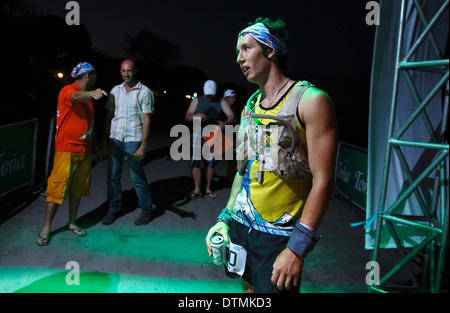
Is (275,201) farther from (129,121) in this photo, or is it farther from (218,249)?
(129,121)

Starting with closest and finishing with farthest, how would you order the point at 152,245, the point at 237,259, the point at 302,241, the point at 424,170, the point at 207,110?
the point at 302,241, the point at 237,259, the point at 424,170, the point at 152,245, the point at 207,110

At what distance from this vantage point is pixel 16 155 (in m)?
5.42

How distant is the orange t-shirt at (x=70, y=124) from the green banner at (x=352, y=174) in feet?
15.5

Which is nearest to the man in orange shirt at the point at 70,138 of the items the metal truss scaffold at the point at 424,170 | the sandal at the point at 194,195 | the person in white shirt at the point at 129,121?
the person in white shirt at the point at 129,121

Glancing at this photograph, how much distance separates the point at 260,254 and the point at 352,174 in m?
5.17

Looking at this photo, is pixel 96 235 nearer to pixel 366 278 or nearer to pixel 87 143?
pixel 87 143

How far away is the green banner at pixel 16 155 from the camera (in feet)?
16.5

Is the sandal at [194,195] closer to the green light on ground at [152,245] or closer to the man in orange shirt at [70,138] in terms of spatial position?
the green light on ground at [152,245]

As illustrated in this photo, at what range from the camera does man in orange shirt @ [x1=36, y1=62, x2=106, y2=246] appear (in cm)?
405

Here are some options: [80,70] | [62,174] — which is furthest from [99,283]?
[80,70]

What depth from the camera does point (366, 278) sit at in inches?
148

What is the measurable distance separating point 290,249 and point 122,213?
439cm

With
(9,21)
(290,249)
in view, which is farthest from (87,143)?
Answer: (9,21)

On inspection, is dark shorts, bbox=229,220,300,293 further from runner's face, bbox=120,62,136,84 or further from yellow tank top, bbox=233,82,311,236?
runner's face, bbox=120,62,136,84
